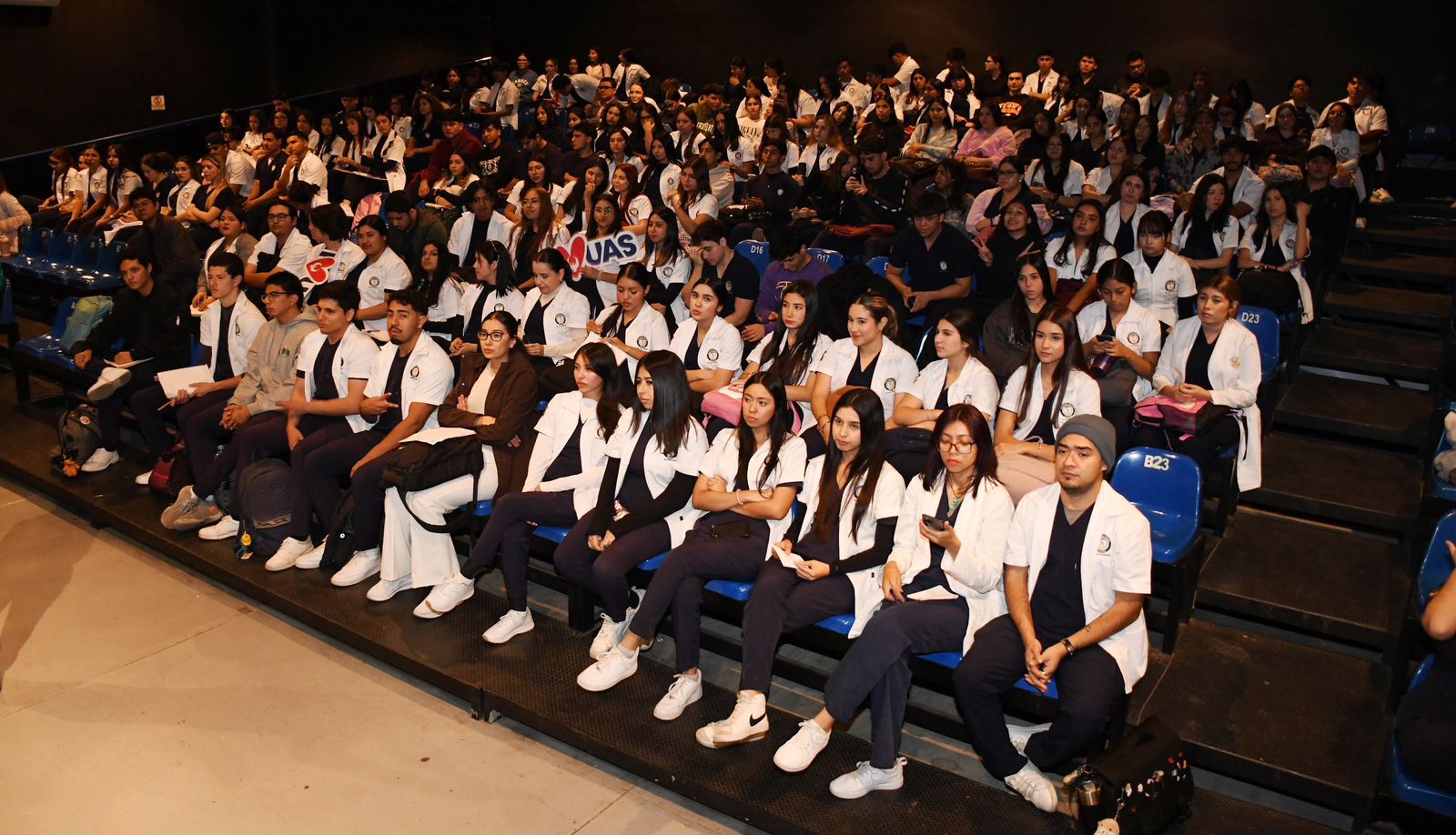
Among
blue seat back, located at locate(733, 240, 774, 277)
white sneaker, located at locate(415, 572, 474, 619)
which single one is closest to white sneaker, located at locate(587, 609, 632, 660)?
white sneaker, located at locate(415, 572, 474, 619)

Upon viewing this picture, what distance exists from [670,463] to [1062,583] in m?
1.73

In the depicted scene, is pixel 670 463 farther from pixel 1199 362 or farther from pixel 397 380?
pixel 1199 362

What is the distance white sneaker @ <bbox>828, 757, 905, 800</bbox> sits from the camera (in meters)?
3.69

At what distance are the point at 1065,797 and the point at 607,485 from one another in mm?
2207

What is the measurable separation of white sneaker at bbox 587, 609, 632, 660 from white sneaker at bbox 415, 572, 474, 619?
2.43 ft

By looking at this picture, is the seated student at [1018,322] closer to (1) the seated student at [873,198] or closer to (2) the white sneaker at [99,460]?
(1) the seated student at [873,198]

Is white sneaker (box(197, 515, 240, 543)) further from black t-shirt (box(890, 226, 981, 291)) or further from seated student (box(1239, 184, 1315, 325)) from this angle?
seated student (box(1239, 184, 1315, 325))

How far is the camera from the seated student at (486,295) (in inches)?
261

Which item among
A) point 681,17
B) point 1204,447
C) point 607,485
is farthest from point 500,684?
point 681,17

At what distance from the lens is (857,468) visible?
4105mm

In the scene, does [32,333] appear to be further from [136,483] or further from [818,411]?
[818,411]

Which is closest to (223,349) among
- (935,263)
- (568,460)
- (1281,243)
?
(568,460)

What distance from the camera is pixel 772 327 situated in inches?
251

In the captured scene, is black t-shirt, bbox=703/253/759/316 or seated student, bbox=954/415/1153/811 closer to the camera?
seated student, bbox=954/415/1153/811
